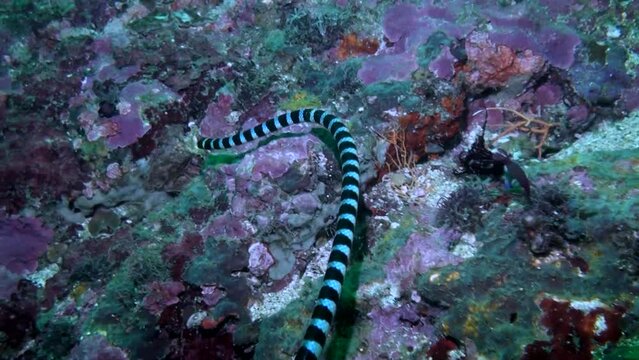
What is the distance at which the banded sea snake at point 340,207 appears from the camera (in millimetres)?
3051

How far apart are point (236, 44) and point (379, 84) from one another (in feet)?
7.92

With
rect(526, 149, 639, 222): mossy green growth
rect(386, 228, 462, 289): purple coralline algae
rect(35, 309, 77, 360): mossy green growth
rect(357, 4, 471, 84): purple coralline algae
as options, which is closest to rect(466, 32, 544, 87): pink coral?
rect(357, 4, 471, 84): purple coralline algae

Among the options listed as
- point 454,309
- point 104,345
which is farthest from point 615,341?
point 104,345

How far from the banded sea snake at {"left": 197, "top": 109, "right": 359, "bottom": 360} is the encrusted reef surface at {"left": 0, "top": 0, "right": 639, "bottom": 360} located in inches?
9.5

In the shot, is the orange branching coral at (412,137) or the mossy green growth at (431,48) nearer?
the orange branching coral at (412,137)

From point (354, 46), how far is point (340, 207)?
9.56 feet

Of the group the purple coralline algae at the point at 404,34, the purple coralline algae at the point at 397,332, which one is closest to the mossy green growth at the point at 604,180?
the purple coralline algae at the point at 397,332

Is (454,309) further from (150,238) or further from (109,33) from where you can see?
(109,33)

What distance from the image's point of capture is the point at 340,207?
4145mm

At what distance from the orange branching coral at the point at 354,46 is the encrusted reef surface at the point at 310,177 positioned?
2cm

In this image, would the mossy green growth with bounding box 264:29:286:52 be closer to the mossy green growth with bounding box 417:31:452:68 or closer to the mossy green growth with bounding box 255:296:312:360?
the mossy green growth with bounding box 417:31:452:68

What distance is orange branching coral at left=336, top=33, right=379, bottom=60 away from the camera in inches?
232

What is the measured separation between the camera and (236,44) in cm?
610

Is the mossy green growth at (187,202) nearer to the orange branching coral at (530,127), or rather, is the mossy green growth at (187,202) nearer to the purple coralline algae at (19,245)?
the purple coralline algae at (19,245)
